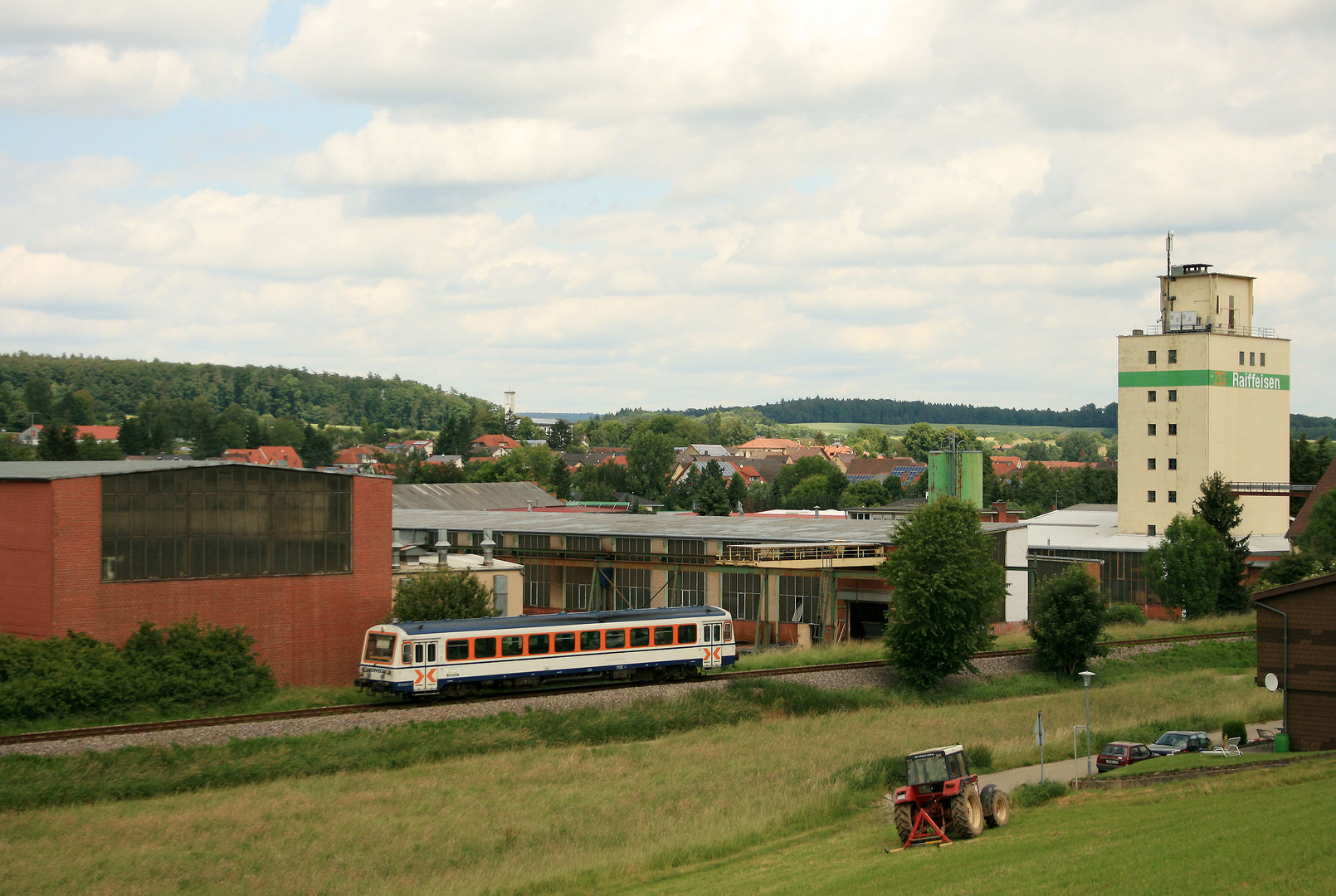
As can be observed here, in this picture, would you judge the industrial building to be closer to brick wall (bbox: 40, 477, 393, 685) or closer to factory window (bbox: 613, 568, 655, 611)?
factory window (bbox: 613, 568, 655, 611)

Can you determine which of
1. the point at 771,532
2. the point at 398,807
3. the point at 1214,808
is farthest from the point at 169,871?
the point at 771,532

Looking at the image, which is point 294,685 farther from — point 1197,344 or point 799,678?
point 1197,344

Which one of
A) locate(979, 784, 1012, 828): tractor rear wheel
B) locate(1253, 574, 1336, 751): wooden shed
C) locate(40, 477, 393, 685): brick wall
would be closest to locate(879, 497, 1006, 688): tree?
locate(1253, 574, 1336, 751): wooden shed

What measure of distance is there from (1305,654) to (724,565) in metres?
→ 29.8

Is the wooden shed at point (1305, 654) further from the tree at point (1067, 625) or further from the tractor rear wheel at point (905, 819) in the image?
the tree at point (1067, 625)

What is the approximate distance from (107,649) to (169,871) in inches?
596

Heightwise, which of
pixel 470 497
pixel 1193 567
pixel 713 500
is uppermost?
pixel 470 497

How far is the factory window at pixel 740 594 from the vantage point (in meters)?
60.3

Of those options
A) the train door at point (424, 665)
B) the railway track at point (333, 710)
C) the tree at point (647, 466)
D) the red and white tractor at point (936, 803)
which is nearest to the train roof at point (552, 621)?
the train door at point (424, 665)

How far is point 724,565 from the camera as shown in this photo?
57.2m

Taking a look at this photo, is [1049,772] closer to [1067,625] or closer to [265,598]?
[1067,625]

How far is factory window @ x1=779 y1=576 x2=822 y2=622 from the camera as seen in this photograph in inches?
2282

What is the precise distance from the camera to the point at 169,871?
2152 cm

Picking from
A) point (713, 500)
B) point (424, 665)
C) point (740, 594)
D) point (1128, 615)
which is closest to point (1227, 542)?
point (1128, 615)
